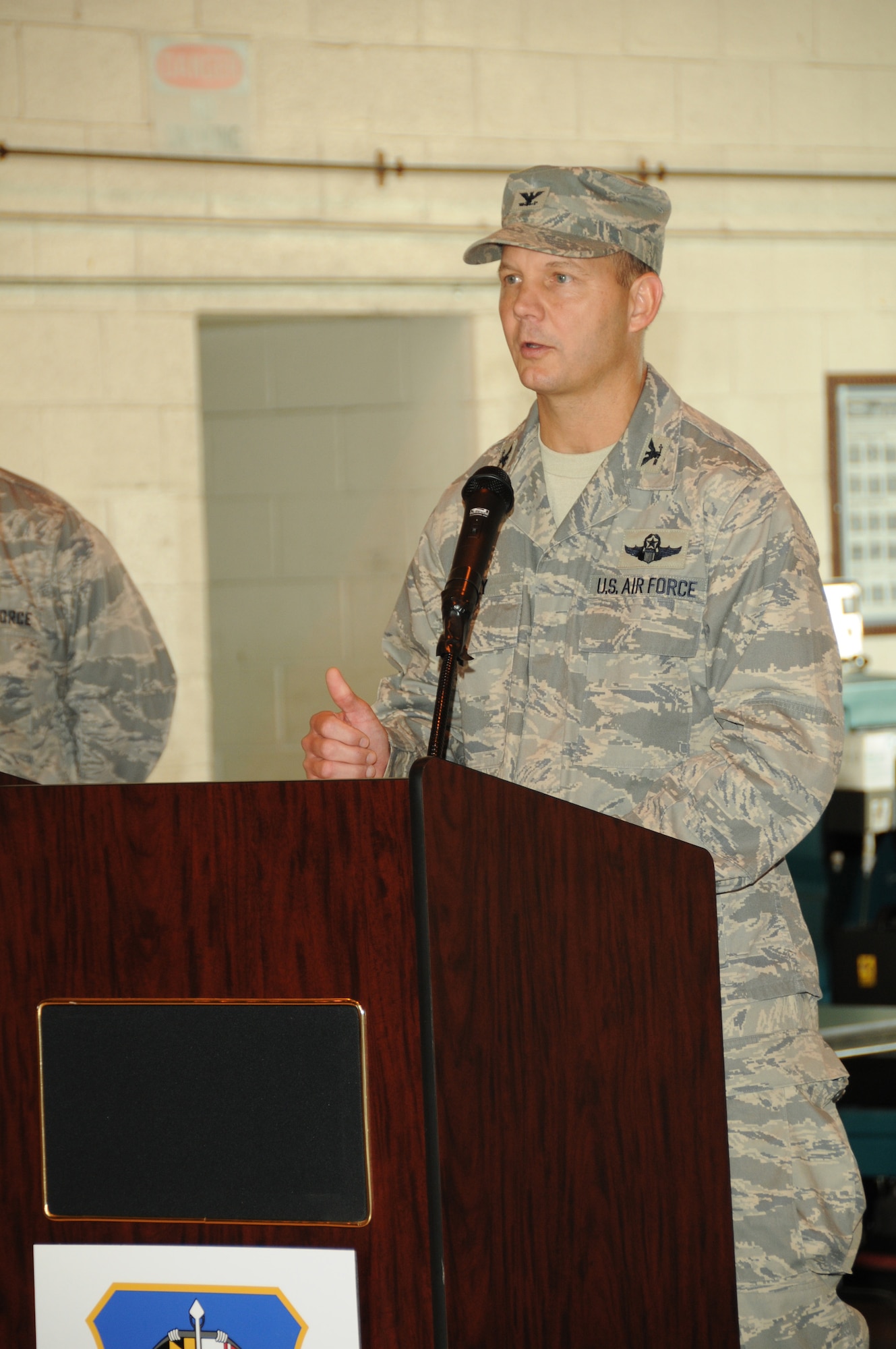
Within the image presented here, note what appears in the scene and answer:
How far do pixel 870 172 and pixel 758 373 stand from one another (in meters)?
0.71

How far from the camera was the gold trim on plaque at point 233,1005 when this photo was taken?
30.7 inches

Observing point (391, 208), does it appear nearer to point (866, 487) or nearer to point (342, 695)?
point (866, 487)

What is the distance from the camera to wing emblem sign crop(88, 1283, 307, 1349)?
0.78m

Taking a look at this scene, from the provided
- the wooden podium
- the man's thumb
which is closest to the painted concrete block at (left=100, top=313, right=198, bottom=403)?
the man's thumb

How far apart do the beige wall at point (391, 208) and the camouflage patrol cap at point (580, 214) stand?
2.15 meters

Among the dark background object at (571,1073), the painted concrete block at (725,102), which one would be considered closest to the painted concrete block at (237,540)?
the painted concrete block at (725,102)

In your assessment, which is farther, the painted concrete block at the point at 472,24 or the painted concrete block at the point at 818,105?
the painted concrete block at the point at 818,105

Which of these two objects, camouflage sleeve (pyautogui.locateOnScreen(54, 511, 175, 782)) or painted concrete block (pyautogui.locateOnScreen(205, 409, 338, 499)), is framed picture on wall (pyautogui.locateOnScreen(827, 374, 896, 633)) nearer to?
painted concrete block (pyautogui.locateOnScreen(205, 409, 338, 499))

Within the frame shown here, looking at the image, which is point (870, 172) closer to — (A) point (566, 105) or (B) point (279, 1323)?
(A) point (566, 105)

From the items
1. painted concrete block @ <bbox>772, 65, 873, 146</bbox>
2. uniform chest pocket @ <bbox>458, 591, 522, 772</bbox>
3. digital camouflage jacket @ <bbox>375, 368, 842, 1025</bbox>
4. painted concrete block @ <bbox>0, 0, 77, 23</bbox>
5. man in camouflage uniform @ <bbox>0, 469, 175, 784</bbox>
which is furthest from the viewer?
painted concrete block @ <bbox>772, 65, 873, 146</bbox>

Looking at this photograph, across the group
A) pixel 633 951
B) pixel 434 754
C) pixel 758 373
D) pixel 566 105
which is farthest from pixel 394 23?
pixel 633 951

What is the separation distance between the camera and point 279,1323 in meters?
0.78

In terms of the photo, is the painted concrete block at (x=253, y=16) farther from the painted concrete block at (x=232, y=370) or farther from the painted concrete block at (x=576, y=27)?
the painted concrete block at (x=232, y=370)

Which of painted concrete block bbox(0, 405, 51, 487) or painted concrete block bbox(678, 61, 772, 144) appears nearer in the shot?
painted concrete block bbox(0, 405, 51, 487)
